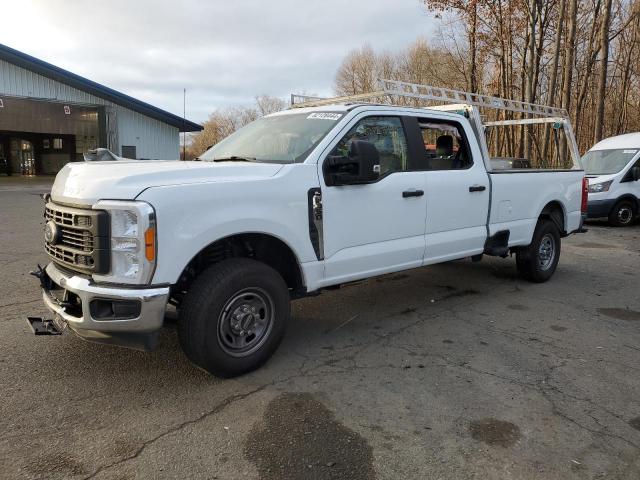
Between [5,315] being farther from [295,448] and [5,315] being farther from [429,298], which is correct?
[429,298]

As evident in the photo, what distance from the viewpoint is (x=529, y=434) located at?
3059 millimetres

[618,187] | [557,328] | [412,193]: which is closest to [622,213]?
[618,187]

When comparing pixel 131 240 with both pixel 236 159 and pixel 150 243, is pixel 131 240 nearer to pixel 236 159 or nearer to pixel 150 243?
pixel 150 243

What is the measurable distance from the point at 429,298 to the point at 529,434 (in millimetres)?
2954

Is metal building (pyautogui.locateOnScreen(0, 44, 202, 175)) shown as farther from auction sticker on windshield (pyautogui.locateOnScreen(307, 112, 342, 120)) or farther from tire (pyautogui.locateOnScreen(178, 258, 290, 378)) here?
tire (pyautogui.locateOnScreen(178, 258, 290, 378))

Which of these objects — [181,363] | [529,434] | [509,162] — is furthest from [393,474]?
[509,162]

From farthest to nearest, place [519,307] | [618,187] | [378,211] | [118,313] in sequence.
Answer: [618,187]
[519,307]
[378,211]
[118,313]

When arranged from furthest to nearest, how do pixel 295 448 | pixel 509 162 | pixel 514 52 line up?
pixel 514 52 < pixel 509 162 < pixel 295 448

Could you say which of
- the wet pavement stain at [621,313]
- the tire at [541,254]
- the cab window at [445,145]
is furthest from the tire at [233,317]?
the tire at [541,254]

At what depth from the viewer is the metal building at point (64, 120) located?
2302 centimetres

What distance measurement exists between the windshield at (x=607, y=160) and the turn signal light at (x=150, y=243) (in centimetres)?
1277

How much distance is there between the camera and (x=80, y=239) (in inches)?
132

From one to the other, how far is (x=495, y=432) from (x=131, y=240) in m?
2.51

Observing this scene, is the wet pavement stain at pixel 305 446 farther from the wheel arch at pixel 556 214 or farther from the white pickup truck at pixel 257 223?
the wheel arch at pixel 556 214
